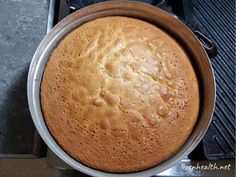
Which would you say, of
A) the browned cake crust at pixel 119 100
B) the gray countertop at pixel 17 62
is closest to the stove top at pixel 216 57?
the gray countertop at pixel 17 62

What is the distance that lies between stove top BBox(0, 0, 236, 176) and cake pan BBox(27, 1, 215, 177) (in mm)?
106

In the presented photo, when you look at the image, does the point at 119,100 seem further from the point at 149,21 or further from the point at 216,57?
the point at 216,57

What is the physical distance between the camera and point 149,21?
0.80 metres

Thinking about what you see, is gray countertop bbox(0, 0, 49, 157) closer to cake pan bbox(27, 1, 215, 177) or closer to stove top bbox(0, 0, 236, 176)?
stove top bbox(0, 0, 236, 176)

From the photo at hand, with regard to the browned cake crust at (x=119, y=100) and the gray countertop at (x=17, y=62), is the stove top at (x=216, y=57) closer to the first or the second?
the gray countertop at (x=17, y=62)

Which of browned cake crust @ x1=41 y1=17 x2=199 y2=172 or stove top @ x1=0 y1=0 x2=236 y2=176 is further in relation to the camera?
stove top @ x1=0 y1=0 x2=236 y2=176

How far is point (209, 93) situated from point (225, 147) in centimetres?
17

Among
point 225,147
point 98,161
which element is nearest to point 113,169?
point 98,161

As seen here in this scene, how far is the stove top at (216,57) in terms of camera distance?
0.81 metres

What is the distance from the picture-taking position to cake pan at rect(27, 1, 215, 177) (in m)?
0.69

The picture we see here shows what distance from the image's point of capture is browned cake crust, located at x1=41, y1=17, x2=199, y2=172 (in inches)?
27.4

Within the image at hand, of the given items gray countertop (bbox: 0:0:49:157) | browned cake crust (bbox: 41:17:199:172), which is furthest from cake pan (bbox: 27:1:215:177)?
gray countertop (bbox: 0:0:49:157)

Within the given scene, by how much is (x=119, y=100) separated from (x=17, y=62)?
0.37 metres

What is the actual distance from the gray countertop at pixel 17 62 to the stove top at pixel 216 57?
13mm
